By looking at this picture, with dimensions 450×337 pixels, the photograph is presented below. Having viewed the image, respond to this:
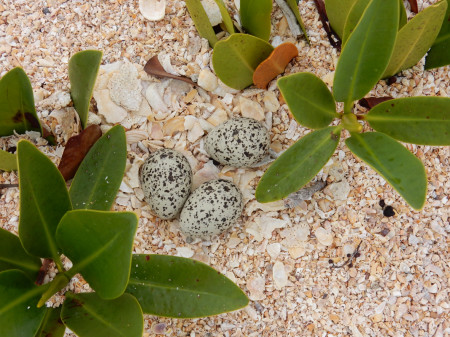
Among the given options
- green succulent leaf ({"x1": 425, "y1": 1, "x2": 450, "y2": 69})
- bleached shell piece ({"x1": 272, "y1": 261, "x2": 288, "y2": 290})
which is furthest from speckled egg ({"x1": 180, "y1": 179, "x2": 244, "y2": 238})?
green succulent leaf ({"x1": 425, "y1": 1, "x2": 450, "y2": 69})

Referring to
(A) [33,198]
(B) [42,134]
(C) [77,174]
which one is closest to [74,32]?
(B) [42,134]

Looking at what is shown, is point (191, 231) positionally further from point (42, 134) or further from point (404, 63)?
point (404, 63)

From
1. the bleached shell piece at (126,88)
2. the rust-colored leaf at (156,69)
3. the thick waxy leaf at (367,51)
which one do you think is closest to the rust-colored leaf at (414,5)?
the thick waxy leaf at (367,51)

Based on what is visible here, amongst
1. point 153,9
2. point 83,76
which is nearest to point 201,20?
point 153,9

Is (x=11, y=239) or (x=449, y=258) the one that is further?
(x=449, y=258)

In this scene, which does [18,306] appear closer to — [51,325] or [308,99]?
[51,325]
